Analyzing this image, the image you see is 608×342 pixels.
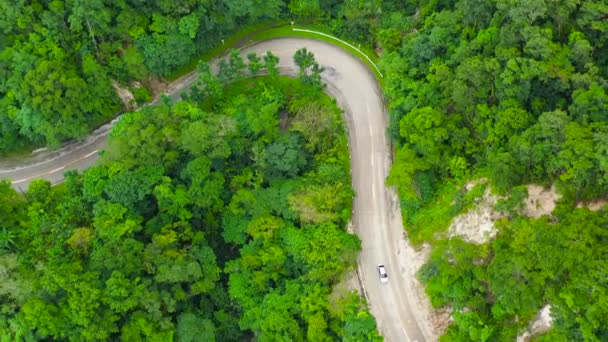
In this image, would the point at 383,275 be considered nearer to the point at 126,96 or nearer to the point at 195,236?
the point at 195,236

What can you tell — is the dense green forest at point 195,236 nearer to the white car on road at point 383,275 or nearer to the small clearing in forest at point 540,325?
the white car on road at point 383,275

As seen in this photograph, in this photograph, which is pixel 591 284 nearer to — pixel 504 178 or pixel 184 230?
pixel 504 178

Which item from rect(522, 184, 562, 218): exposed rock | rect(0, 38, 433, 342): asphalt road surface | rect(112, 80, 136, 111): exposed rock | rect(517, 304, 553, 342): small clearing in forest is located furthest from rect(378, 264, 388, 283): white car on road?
rect(112, 80, 136, 111): exposed rock

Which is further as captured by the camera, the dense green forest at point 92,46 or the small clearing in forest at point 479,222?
the dense green forest at point 92,46

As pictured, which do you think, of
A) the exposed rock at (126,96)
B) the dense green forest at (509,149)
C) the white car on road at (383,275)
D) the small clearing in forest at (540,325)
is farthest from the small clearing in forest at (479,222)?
the exposed rock at (126,96)

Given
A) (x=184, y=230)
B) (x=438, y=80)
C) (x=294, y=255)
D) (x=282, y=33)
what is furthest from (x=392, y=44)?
(x=184, y=230)

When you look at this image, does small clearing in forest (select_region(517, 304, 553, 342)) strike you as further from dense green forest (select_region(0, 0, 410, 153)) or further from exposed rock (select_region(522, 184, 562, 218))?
dense green forest (select_region(0, 0, 410, 153))
